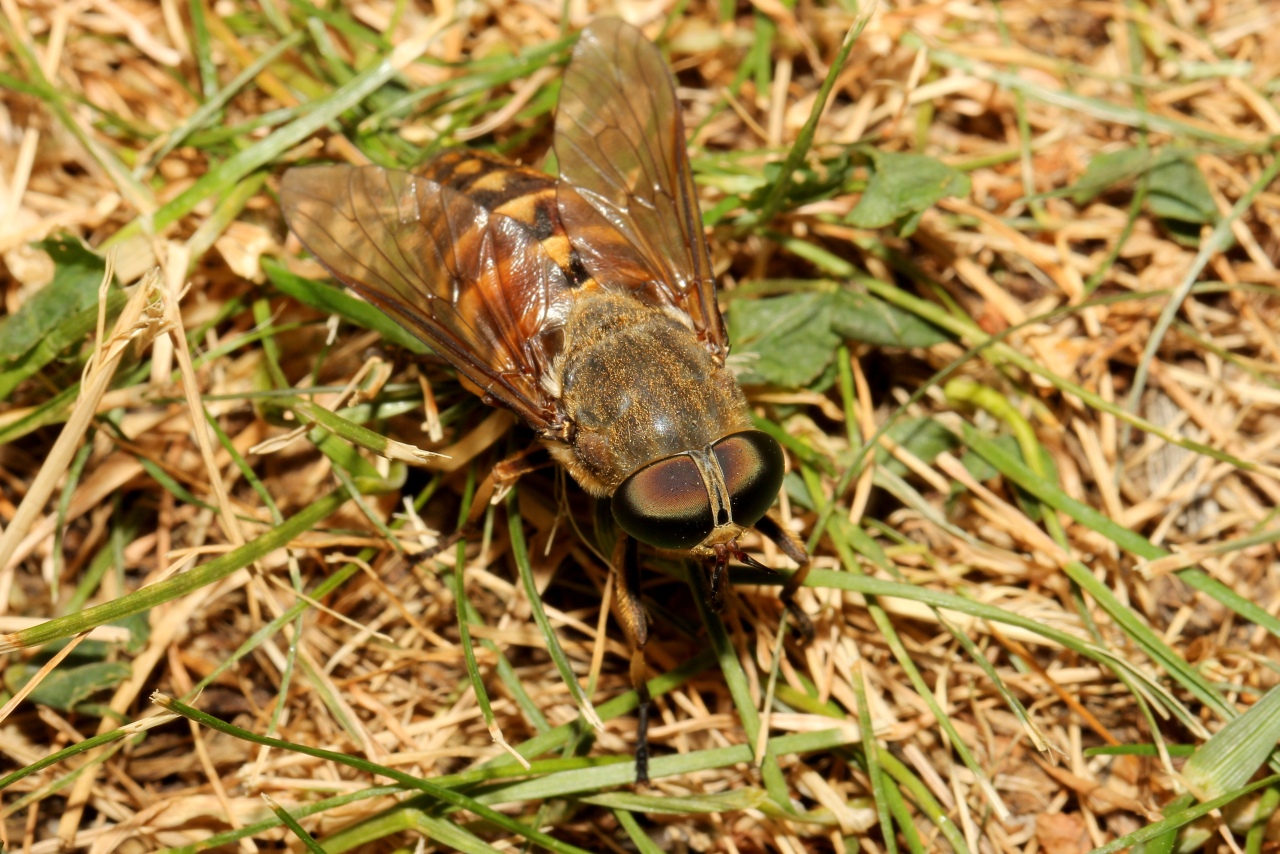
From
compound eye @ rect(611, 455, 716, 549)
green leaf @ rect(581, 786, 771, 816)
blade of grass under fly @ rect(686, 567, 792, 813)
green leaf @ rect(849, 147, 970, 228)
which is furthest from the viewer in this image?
green leaf @ rect(849, 147, 970, 228)

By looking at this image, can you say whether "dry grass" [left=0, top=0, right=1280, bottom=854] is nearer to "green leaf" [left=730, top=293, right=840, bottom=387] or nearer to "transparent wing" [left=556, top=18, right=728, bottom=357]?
"green leaf" [left=730, top=293, right=840, bottom=387]

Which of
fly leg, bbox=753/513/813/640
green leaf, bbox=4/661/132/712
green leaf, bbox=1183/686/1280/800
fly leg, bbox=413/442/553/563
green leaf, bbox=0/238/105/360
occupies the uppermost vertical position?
green leaf, bbox=0/238/105/360

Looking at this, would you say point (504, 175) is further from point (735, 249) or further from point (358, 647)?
point (358, 647)

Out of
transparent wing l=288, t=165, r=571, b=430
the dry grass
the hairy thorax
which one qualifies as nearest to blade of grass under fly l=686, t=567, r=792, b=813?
the dry grass

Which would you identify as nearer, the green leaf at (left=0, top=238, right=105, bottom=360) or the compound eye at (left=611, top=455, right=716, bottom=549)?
the compound eye at (left=611, top=455, right=716, bottom=549)

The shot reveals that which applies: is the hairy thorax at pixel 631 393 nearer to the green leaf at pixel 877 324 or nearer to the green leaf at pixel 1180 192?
the green leaf at pixel 877 324

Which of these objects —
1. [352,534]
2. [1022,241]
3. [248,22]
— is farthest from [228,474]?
[1022,241]

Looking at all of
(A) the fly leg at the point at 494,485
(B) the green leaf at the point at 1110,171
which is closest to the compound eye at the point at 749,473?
(A) the fly leg at the point at 494,485
